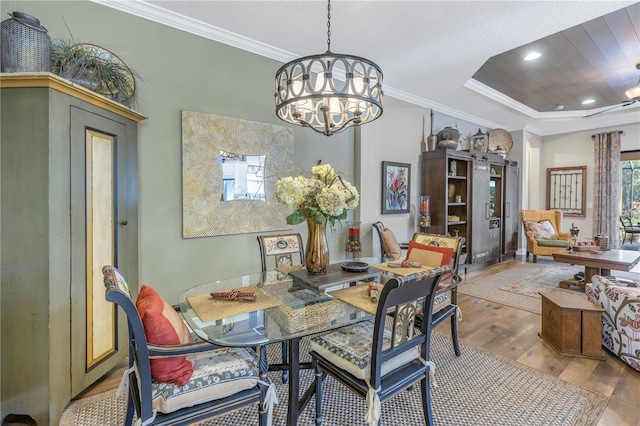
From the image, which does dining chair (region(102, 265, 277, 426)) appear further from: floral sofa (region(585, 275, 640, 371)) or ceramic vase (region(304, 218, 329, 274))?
floral sofa (region(585, 275, 640, 371))

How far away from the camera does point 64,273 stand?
1.75 m

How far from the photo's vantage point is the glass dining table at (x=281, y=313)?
1382 millimetres

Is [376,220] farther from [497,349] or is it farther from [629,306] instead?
[629,306]

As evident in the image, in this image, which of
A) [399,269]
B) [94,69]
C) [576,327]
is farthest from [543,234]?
[94,69]

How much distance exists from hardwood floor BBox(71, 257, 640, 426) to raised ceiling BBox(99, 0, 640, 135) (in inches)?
120

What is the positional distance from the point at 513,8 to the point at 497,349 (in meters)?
3.07

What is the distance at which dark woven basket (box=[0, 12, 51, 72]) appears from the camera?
1.72 metres

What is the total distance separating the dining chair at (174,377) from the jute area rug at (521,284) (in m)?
3.54

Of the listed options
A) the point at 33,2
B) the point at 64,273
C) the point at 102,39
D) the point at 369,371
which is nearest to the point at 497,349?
the point at 369,371

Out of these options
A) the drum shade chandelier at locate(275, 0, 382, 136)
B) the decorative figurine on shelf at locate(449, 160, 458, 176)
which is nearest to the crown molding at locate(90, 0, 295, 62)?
the drum shade chandelier at locate(275, 0, 382, 136)

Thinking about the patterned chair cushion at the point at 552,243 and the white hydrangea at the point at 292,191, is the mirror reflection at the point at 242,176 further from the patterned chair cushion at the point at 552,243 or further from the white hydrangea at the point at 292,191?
the patterned chair cushion at the point at 552,243

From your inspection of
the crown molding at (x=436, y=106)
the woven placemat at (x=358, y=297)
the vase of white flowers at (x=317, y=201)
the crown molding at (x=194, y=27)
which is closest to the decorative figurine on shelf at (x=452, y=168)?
the crown molding at (x=436, y=106)

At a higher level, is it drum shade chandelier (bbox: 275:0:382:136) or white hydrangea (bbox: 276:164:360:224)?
drum shade chandelier (bbox: 275:0:382:136)

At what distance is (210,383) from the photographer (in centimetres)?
A: 129
